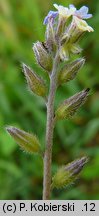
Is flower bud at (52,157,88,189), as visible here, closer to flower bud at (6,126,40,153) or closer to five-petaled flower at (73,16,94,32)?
flower bud at (6,126,40,153)

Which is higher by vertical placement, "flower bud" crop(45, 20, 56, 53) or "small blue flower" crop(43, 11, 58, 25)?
"small blue flower" crop(43, 11, 58, 25)

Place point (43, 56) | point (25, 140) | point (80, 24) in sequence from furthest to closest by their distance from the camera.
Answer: point (25, 140) < point (43, 56) < point (80, 24)

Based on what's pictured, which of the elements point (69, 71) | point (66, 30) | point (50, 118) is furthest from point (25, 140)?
point (66, 30)

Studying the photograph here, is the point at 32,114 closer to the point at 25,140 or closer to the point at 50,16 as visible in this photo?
the point at 25,140

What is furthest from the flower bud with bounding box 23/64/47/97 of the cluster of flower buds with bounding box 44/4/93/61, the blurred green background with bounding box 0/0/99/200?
the blurred green background with bounding box 0/0/99/200

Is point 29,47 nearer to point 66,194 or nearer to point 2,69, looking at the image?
point 2,69
